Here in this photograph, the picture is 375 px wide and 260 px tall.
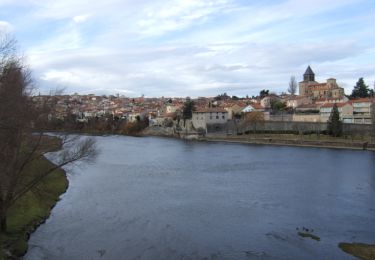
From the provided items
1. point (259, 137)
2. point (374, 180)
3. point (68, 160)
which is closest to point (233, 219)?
point (68, 160)

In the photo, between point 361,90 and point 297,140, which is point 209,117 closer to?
point 297,140

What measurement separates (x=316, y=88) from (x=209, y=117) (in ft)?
108

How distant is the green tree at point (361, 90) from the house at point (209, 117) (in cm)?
2432

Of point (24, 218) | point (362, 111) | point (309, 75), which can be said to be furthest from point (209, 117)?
point (24, 218)

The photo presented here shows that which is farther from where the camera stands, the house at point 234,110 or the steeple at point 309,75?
the steeple at point 309,75

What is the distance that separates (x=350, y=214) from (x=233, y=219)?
424 centimetres

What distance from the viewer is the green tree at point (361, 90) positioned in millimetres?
75062

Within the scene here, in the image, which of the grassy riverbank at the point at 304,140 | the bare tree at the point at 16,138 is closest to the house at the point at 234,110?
the grassy riverbank at the point at 304,140

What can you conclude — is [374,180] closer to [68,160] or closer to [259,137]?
[68,160]

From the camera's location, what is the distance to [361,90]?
7569 centimetres

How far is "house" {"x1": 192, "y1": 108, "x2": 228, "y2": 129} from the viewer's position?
65500 millimetres

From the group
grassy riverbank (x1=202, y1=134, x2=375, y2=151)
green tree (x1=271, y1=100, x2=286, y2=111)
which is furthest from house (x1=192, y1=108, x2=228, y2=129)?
green tree (x1=271, y1=100, x2=286, y2=111)

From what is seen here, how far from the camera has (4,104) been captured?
9.62 m

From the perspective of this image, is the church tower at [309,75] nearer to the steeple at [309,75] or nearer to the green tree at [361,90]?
the steeple at [309,75]
